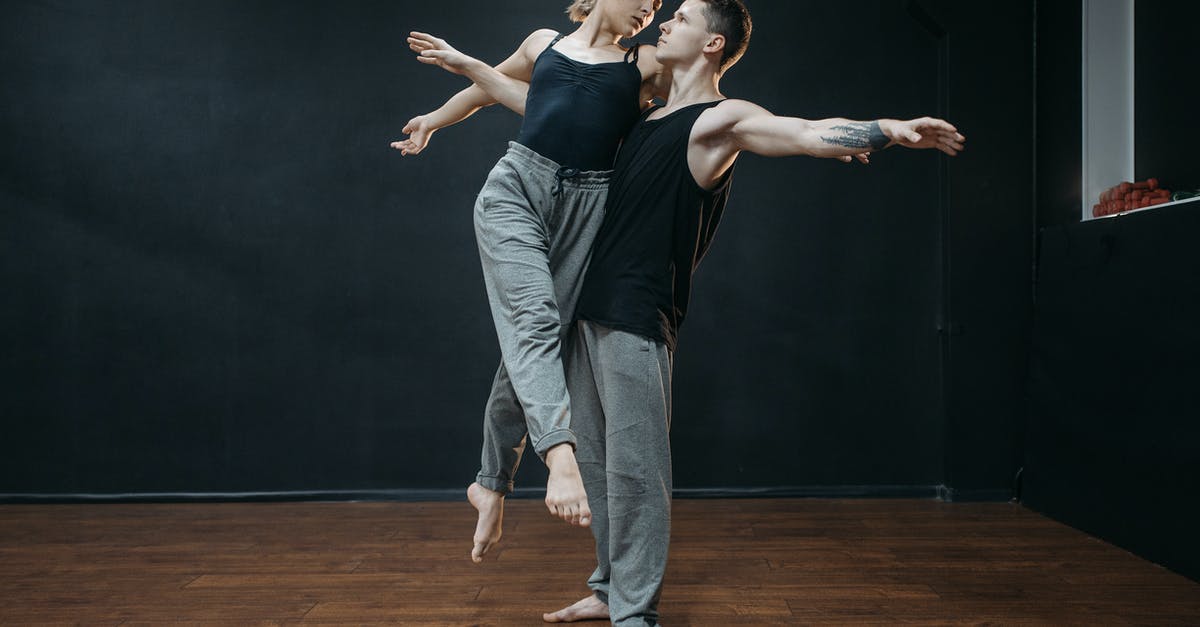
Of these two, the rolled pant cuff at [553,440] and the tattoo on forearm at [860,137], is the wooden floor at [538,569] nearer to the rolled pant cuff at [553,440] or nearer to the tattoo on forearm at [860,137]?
the rolled pant cuff at [553,440]

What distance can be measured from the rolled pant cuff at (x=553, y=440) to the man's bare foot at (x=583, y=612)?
0.77m

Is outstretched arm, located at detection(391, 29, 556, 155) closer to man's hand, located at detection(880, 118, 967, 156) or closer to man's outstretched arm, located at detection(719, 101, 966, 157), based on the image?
man's outstretched arm, located at detection(719, 101, 966, 157)

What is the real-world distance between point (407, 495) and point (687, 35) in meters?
2.81

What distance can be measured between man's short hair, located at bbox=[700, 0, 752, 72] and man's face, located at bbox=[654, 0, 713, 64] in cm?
2

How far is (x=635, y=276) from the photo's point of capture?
2.05 meters

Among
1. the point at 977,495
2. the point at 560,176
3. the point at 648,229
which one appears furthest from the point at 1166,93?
the point at 560,176

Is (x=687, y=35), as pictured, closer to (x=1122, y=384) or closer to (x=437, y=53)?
(x=437, y=53)

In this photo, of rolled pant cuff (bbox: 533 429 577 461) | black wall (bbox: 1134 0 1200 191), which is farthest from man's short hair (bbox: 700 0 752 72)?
black wall (bbox: 1134 0 1200 191)

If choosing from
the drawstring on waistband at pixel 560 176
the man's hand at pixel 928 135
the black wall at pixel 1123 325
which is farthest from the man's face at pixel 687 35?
the black wall at pixel 1123 325

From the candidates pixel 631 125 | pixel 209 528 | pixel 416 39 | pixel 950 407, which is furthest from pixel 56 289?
pixel 950 407

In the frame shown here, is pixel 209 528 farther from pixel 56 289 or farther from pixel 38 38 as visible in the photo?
pixel 38 38

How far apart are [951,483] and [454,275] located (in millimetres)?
2555

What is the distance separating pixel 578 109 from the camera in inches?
81.1

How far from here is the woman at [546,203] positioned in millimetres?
1854
